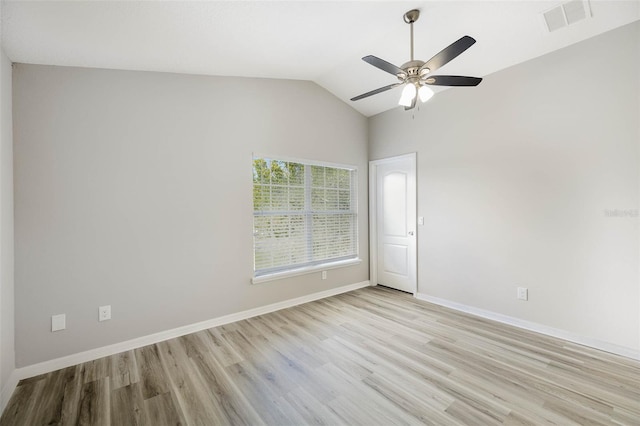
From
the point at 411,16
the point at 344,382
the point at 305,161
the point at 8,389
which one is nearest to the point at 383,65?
the point at 411,16

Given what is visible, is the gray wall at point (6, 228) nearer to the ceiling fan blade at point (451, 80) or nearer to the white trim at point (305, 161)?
the white trim at point (305, 161)

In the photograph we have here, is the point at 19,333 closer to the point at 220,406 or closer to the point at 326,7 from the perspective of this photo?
the point at 220,406

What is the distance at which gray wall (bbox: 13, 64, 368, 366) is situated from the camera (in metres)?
2.25

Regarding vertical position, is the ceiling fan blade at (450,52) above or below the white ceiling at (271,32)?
below

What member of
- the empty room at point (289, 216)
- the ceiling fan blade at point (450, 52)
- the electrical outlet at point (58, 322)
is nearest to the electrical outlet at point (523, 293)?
the empty room at point (289, 216)

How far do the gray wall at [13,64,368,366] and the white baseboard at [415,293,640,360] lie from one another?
2.14 meters

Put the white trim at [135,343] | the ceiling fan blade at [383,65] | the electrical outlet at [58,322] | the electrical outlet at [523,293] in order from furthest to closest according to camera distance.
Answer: the electrical outlet at [523,293] < the electrical outlet at [58,322] < the white trim at [135,343] < the ceiling fan blade at [383,65]

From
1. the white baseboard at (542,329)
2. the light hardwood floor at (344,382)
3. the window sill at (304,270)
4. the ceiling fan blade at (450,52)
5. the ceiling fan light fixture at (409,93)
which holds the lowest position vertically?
the light hardwood floor at (344,382)

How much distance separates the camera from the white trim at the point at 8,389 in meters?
1.86

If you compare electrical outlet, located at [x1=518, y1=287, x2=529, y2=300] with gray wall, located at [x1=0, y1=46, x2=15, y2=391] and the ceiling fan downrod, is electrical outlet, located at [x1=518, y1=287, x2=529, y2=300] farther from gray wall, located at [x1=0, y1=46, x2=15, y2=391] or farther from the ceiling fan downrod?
gray wall, located at [x1=0, y1=46, x2=15, y2=391]

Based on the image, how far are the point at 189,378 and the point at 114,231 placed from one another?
1.48 m

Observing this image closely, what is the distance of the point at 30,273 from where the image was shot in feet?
7.32

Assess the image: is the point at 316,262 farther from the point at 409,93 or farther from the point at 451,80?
the point at 451,80

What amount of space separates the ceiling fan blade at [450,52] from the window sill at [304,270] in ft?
8.99
